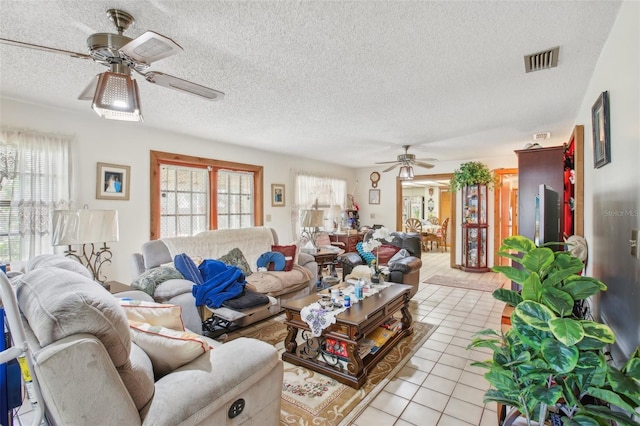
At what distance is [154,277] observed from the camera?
2764 millimetres

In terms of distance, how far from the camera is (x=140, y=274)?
3.06 m

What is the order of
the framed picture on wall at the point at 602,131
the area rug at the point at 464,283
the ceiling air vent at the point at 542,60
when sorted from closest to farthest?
the framed picture on wall at the point at 602,131 → the ceiling air vent at the point at 542,60 → the area rug at the point at 464,283

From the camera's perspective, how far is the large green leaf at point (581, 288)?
3.53 ft

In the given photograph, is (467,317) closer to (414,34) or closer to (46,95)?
(414,34)

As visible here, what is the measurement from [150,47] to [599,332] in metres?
2.10

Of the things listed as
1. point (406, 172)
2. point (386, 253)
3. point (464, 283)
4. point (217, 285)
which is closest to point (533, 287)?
point (217, 285)

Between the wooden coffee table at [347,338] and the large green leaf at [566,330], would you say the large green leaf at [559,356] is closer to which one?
the large green leaf at [566,330]

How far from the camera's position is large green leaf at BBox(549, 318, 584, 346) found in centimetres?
88

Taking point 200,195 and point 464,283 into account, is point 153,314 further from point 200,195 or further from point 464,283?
point 464,283

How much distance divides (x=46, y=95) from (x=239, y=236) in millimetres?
2425

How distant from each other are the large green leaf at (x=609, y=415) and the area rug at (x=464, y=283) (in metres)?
4.35

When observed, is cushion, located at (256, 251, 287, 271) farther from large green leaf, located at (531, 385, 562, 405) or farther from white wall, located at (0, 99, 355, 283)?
large green leaf, located at (531, 385, 562, 405)

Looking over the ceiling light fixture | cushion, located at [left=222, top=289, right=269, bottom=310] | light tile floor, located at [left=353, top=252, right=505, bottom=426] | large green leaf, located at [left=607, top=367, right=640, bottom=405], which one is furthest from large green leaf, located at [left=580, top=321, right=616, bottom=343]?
the ceiling light fixture

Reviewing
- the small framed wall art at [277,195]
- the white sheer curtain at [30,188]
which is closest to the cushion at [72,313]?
the white sheer curtain at [30,188]
